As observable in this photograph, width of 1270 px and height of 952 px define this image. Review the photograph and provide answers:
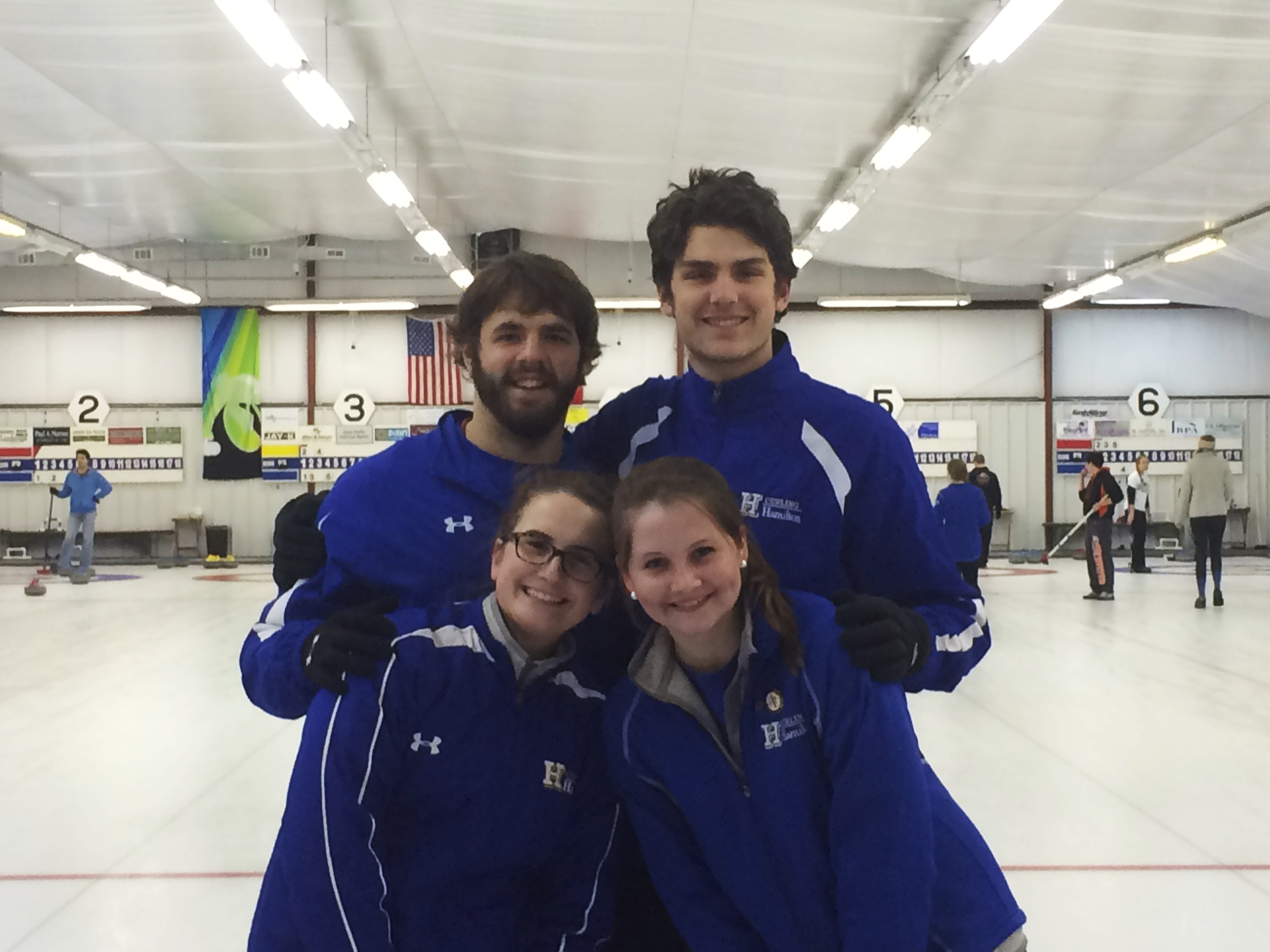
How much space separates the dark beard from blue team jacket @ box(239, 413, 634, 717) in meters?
0.09

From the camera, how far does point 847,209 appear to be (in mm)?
11492

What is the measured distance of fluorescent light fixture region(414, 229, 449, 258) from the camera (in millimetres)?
12859

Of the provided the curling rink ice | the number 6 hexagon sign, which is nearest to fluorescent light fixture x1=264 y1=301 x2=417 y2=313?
the curling rink ice

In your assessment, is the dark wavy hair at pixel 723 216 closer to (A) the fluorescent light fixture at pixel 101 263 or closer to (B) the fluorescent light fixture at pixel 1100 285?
(A) the fluorescent light fixture at pixel 101 263

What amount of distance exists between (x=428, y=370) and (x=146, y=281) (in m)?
5.33

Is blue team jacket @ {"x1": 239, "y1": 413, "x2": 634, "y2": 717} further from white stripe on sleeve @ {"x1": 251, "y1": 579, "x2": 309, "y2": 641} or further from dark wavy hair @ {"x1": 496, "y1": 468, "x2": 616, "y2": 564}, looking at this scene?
dark wavy hair @ {"x1": 496, "y1": 468, "x2": 616, "y2": 564}

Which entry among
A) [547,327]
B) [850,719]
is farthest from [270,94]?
[850,719]

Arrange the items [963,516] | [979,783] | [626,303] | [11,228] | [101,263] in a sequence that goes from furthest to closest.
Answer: [626,303]
[101,263]
[11,228]
[963,516]
[979,783]

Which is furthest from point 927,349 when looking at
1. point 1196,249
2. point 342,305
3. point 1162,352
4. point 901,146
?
point 342,305

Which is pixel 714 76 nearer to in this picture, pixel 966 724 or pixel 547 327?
pixel 966 724

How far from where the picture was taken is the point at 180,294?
16969mm

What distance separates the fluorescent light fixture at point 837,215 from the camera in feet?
37.3

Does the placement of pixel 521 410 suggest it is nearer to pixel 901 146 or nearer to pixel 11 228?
pixel 901 146

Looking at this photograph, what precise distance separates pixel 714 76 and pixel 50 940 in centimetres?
729
